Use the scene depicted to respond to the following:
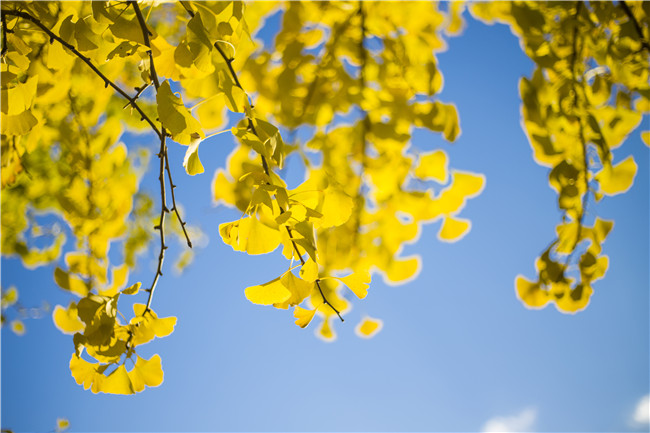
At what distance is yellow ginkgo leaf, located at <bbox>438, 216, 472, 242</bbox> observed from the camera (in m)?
0.85

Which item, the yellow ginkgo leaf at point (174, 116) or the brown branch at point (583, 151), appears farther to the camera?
the brown branch at point (583, 151)

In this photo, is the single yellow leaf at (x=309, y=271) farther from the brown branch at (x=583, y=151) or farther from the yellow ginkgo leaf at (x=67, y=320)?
the brown branch at (x=583, y=151)

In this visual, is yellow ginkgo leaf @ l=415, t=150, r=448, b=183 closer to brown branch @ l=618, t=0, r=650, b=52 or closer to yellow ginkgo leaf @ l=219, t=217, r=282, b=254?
brown branch @ l=618, t=0, r=650, b=52

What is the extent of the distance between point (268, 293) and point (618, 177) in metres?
0.61

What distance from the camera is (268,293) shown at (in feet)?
1.10

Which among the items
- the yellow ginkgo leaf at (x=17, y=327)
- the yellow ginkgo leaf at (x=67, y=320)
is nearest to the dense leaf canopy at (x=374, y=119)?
the yellow ginkgo leaf at (x=67, y=320)

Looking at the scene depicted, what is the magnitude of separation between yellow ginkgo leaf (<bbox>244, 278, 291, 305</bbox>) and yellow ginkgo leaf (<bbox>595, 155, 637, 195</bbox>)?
1.87 feet

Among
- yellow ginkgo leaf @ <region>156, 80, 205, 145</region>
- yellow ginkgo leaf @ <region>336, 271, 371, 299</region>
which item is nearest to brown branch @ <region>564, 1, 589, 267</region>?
yellow ginkgo leaf @ <region>336, 271, 371, 299</region>

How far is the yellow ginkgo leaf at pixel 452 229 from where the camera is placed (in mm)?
847

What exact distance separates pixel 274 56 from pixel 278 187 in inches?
27.7

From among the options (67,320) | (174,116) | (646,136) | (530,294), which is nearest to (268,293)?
(174,116)

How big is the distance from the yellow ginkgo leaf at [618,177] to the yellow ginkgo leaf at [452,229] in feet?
0.75

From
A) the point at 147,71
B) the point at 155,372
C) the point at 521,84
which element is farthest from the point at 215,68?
the point at 521,84

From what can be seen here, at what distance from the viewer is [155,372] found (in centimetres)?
43
